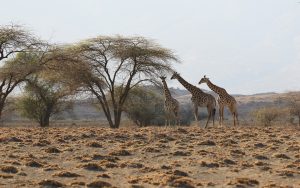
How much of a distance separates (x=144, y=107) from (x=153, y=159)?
37.7 m

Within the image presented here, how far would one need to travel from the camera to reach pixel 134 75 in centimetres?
4241

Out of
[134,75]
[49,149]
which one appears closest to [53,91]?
[134,75]

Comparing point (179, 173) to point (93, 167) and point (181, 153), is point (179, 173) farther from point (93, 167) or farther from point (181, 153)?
point (181, 153)

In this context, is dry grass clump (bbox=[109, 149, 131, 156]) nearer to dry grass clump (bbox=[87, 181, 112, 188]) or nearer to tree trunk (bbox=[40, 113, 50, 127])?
dry grass clump (bbox=[87, 181, 112, 188])

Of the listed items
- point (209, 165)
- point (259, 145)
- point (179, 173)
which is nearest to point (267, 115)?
point (259, 145)

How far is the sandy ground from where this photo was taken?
1338 cm

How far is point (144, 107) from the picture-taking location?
5472cm

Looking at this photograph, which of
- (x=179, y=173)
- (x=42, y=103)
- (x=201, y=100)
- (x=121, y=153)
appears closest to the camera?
(x=179, y=173)

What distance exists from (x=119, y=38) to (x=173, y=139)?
2180 centimetres

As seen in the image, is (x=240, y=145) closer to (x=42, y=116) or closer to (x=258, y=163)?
(x=258, y=163)

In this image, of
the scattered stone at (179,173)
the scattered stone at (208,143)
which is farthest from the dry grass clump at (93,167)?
the scattered stone at (208,143)

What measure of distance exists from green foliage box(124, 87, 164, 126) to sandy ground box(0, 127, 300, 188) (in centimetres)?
2715

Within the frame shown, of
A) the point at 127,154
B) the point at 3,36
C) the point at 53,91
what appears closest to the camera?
the point at 127,154

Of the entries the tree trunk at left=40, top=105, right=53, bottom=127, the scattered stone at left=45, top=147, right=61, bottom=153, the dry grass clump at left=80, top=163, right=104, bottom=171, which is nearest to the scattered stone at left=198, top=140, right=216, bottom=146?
the scattered stone at left=45, top=147, right=61, bottom=153
